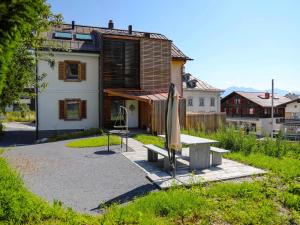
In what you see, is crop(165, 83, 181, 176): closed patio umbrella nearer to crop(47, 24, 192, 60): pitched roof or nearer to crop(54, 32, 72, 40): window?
crop(47, 24, 192, 60): pitched roof

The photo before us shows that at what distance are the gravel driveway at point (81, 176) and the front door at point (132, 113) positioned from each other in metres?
9.30

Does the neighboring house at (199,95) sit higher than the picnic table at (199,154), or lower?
higher

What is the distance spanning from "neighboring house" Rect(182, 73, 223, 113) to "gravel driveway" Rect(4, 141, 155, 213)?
29.2m

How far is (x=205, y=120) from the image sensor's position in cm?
2084

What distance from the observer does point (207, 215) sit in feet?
19.1

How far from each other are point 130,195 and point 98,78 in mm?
15716

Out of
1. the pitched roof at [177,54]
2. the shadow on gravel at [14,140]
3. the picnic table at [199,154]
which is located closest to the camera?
the picnic table at [199,154]

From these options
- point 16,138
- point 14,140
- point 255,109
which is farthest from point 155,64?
point 255,109

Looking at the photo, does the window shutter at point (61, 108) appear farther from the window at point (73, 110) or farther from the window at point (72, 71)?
the window at point (72, 71)

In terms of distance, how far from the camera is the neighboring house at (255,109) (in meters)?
53.7

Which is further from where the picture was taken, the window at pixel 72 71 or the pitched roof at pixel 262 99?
the pitched roof at pixel 262 99

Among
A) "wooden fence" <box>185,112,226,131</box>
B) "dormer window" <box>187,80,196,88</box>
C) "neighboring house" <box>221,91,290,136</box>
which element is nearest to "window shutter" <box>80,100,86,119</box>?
"wooden fence" <box>185,112,226,131</box>

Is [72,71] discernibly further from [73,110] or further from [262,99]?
[262,99]

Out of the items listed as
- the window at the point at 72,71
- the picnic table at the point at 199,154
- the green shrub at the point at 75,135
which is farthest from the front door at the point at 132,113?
the picnic table at the point at 199,154
